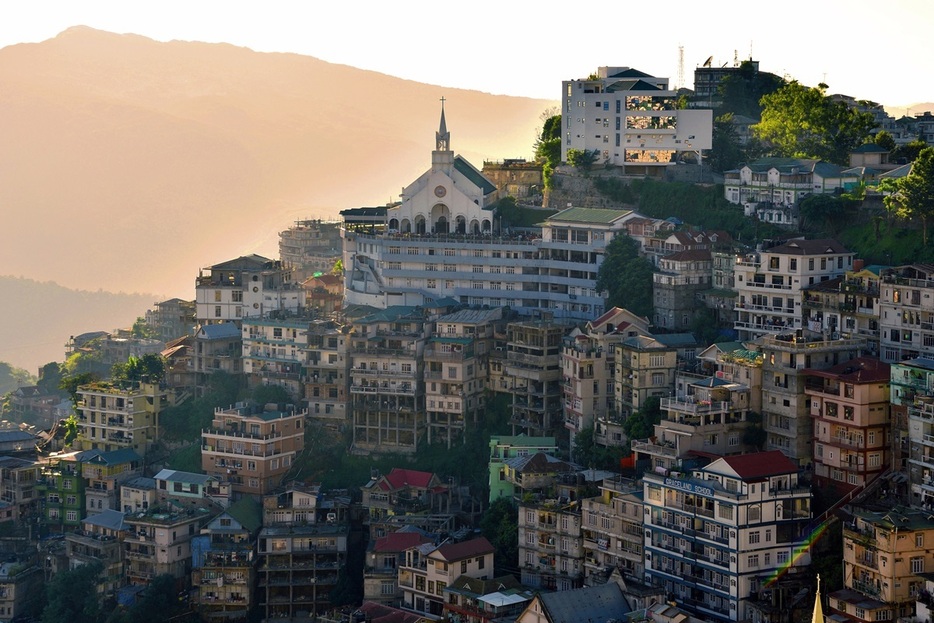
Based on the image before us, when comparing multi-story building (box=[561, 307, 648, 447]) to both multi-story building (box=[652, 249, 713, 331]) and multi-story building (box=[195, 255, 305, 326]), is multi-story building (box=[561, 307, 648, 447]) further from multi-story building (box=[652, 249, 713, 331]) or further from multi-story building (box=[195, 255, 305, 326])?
multi-story building (box=[195, 255, 305, 326])

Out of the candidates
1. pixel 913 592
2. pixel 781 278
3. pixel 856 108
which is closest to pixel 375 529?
pixel 781 278

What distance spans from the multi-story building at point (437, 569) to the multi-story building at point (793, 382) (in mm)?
9858

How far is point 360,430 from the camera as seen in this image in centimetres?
6981

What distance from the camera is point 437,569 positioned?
57531mm

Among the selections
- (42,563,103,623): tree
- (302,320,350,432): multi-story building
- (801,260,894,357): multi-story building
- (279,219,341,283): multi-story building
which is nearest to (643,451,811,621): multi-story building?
(801,260,894,357): multi-story building

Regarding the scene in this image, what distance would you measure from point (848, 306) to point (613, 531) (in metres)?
11.7

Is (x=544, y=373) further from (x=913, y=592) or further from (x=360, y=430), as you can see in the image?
(x=913, y=592)

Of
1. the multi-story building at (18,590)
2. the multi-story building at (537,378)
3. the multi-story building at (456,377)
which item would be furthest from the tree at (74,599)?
the multi-story building at (537,378)

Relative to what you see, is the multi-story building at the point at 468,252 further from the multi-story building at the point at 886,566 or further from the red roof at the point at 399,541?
the multi-story building at the point at 886,566

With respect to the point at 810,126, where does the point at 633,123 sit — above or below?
above

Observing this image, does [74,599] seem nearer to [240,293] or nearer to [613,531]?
[240,293]

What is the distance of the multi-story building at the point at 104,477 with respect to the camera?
70.5m

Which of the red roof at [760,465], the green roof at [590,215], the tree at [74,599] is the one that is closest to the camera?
the red roof at [760,465]

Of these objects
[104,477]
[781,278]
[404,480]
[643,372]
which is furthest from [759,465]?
[104,477]
